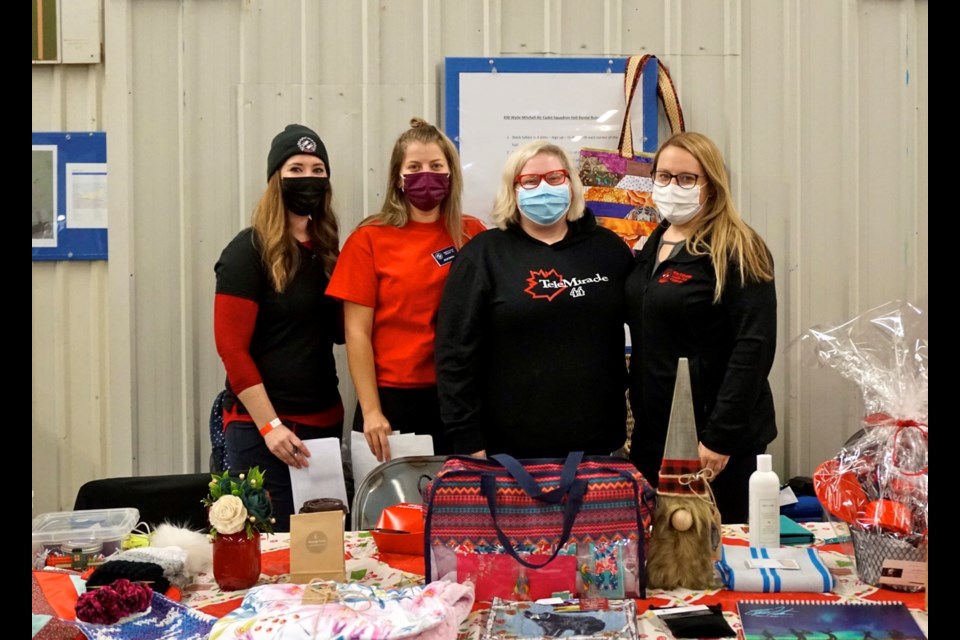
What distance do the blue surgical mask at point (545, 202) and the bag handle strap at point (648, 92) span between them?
0.73m

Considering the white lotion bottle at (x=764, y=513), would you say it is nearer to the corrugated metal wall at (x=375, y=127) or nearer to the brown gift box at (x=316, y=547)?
the brown gift box at (x=316, y=547)

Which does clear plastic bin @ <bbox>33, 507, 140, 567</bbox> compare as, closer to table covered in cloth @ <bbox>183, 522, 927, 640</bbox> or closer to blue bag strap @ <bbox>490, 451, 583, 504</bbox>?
table covered in cloth @ <bbox>183, 522, 927, 640</bbox>

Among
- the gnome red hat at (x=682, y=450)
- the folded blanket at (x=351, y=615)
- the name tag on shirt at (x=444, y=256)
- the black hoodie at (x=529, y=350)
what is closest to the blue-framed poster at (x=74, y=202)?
the name tag on shirt at (x=444, y=256)

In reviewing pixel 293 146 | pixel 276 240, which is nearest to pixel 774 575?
pixel 276 240

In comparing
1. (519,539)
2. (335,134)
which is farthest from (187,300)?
(519,539)

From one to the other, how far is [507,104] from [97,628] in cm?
234

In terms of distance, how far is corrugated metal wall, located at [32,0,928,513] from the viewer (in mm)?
3309

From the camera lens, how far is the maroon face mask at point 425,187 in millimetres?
2875

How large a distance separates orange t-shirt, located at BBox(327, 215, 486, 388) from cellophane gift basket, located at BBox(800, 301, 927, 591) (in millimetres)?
1394

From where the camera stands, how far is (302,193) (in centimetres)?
291

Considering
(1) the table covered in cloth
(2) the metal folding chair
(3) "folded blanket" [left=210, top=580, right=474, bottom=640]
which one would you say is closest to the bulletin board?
(2) the metal folding chair

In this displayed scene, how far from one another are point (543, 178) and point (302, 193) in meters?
0.79
